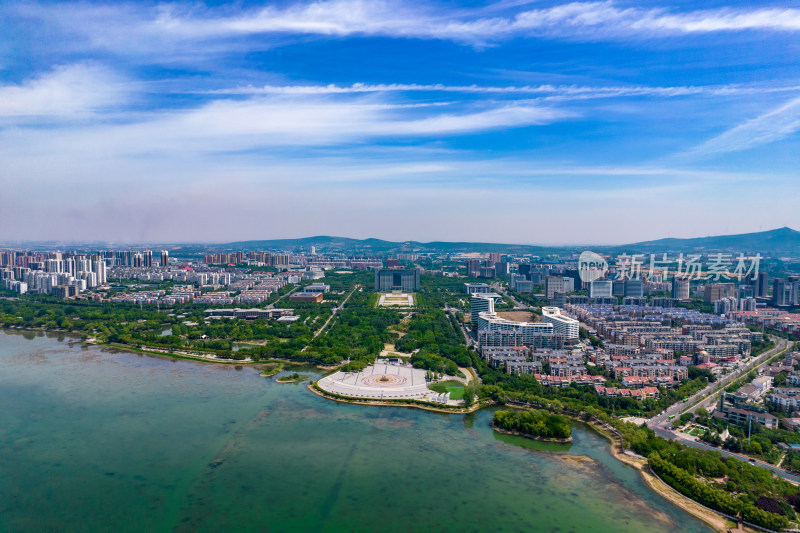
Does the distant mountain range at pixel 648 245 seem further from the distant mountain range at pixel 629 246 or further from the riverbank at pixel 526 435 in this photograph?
the riverbank at pixel 526 435

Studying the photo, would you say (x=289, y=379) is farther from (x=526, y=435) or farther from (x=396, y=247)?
(x=396, y=247)

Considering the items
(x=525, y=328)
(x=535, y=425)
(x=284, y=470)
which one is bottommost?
(x=284, y=470)

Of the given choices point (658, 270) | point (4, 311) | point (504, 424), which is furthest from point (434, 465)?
point (658, 270)

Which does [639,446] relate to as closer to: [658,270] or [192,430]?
[192,430]

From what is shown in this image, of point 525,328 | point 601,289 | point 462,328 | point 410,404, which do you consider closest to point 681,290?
point 601,289

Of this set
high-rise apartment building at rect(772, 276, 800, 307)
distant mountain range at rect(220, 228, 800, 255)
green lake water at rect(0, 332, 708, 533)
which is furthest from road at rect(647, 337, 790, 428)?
distant mountain range at rect(220, 228, 800, 255)

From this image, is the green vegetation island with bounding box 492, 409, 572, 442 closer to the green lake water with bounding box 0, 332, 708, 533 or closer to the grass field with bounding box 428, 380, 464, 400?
the green lake water with bounding box 0, 332, 708, 533

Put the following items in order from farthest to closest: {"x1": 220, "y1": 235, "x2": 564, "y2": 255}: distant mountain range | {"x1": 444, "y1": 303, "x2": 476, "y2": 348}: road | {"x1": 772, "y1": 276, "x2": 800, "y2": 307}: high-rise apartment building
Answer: {"x1": 220, "y1": 235, "x2": 564, "y2": 255}: distant mountain range → {"x1": 772, "y1": 276, "x2": 800, "y2": 307}: high-rise apartment building → {"x1": 444, "y1": 303, "x2": 476, "y2": 348}: road
